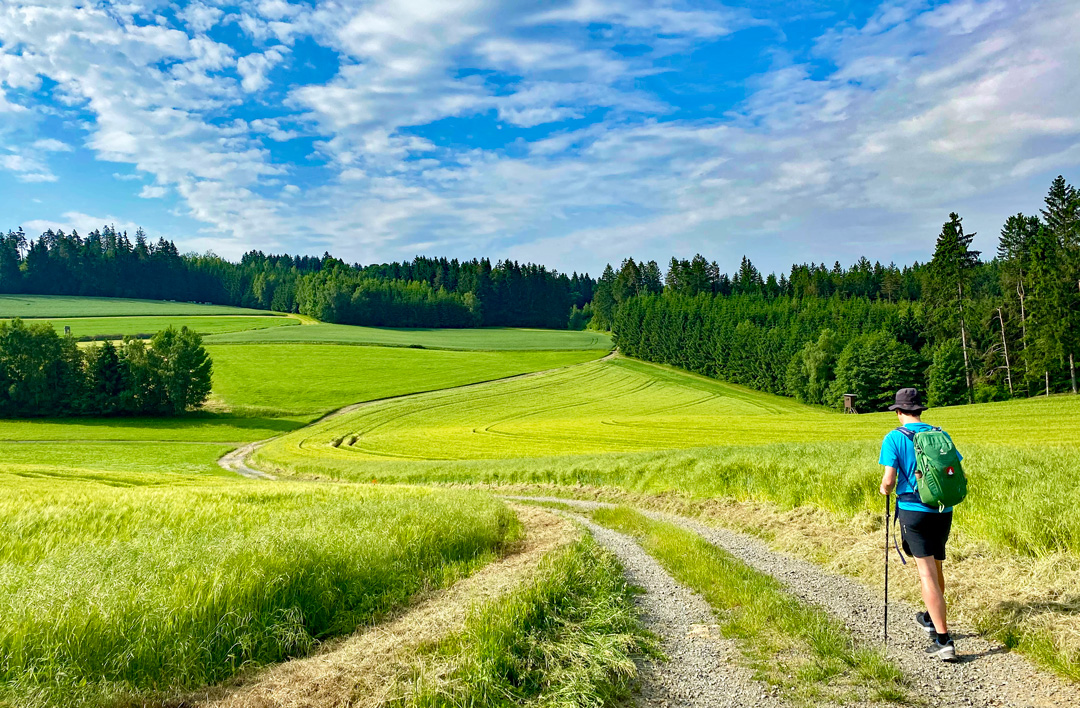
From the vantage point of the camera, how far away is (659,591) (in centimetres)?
945

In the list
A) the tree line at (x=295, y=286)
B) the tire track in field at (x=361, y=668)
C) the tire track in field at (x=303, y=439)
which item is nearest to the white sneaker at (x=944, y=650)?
the tire track in field at (x=361, y=668)

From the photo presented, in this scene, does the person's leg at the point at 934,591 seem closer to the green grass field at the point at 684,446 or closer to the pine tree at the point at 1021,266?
the green grass field at the point at 684,446

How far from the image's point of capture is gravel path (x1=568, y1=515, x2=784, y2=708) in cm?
590

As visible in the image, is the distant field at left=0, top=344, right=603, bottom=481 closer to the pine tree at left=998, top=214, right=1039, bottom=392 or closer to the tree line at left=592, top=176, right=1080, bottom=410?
the tree line at left=592, top=176, right=1080, bottom=410

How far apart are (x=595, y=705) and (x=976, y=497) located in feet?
30.1

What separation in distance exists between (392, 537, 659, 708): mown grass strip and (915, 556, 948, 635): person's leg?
129 inches

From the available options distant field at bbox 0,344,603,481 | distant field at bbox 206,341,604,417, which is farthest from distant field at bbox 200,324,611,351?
distant field at bbox 0,344,603,481

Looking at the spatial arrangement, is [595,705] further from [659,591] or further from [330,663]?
[659,591]

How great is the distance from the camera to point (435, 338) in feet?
440

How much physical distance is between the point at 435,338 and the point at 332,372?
43018 millimetres

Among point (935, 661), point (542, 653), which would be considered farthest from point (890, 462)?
point (542, 653)

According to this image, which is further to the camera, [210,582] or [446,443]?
[446,443]

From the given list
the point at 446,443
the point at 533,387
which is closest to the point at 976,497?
the point at 446,443

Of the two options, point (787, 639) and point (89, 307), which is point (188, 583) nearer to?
point (787, 639)
